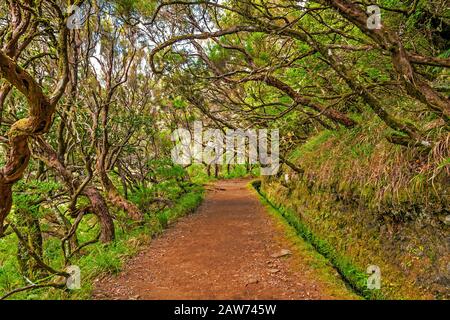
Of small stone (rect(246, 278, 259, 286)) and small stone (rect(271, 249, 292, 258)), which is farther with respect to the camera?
small stone (rect(271, 249, 292, 258))

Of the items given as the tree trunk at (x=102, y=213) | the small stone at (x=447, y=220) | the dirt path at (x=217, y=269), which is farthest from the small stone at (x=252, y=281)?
the tree trunk at (x=102, y=213)

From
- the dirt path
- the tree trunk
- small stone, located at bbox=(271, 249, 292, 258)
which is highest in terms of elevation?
the tree trunk

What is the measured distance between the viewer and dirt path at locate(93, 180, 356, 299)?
4.26 m

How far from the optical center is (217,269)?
202 inches

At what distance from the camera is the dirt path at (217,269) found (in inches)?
168

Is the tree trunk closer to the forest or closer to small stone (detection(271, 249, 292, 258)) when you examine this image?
the forest

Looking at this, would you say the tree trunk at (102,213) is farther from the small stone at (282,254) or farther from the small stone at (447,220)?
the small stone at (447,220)

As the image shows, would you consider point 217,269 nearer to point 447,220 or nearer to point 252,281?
point 252,281

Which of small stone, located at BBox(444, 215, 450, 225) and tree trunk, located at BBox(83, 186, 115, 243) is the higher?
small stone, located at BBox(444, 215, 450, 225)

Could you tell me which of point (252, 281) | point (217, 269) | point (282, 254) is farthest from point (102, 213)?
point (282, 254)

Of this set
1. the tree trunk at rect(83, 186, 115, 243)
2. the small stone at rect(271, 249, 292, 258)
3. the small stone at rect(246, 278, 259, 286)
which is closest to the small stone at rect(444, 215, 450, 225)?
the small stone at rect(246, 278, 259, 286)
